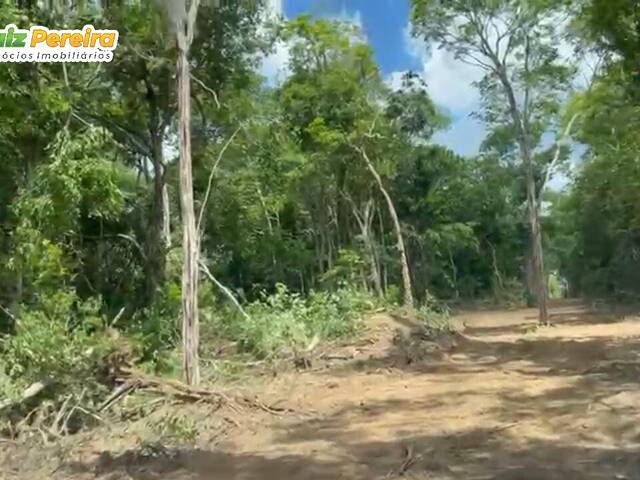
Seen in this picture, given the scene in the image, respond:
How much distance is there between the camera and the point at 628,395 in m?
8.05

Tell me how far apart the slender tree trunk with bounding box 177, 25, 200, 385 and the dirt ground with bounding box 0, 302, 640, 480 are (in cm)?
121

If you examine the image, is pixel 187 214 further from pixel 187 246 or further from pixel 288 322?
pixel 288 322

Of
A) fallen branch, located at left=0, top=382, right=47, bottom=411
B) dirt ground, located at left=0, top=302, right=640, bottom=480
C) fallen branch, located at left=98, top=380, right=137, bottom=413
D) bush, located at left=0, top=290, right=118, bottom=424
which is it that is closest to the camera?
dirt ground, located at left=0, top=302, right=640, bottom=480

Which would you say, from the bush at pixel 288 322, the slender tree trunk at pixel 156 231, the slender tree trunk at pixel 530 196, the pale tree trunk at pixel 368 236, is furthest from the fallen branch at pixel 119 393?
the slender tree trunk at pixel 530 196

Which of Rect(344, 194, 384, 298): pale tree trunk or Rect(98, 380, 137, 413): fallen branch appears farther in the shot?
Rect(344, 194, 384, 298): pale tree trunk

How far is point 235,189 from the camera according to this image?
17.0 meters

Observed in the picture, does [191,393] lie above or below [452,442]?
above

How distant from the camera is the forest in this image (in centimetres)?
921

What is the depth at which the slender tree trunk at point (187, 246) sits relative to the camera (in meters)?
9.02

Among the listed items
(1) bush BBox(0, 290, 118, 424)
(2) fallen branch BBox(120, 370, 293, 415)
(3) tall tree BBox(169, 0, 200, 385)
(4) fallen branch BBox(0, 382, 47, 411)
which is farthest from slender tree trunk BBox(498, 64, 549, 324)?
(4) fallen branch BBox(0, 382, 47, 411)

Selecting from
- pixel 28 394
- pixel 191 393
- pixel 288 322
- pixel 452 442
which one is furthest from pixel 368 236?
pixel 452 442

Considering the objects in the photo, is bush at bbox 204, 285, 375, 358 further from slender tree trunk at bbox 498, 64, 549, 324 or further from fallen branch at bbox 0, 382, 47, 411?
slender tree trunk at bbox 498, 64, 549, 324

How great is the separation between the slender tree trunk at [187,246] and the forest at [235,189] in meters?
0.03

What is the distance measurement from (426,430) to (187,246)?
3.89m
